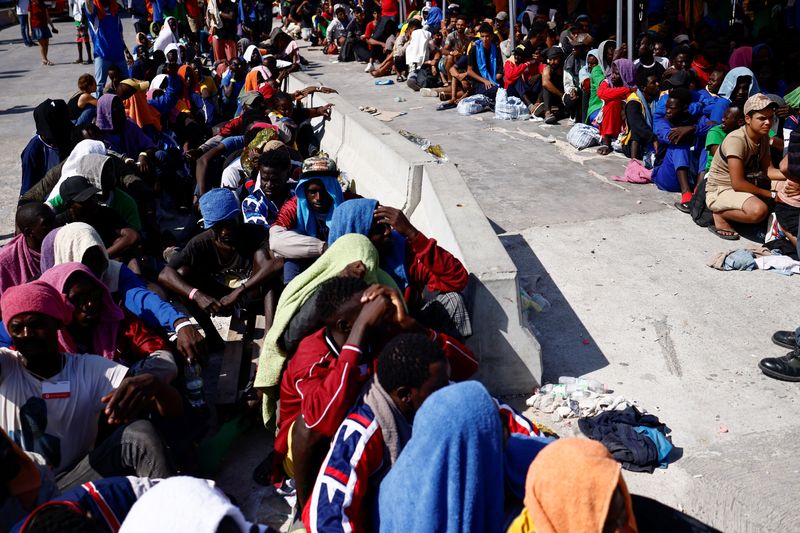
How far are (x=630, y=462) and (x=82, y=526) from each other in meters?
2.73

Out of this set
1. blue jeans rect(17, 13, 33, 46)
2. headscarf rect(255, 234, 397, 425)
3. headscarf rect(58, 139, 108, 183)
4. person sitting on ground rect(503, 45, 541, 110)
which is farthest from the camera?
blue jeans rect(17, 13, 33, 46)

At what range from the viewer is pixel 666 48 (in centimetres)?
1227

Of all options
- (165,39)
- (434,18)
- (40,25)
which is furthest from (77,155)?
(40,25)

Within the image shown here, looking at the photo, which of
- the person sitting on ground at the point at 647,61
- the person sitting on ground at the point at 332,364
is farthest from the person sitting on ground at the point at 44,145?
the person sitting on ground at the point at 647,61

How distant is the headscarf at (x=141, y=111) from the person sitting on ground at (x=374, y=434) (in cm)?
754

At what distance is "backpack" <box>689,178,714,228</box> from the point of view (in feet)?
24.2

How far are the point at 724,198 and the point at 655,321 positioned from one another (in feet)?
6.90

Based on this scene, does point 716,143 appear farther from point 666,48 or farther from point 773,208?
point 666,48

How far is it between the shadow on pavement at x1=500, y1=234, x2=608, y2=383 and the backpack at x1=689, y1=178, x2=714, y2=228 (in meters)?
1.86


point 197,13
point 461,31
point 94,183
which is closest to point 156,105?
point 94,183

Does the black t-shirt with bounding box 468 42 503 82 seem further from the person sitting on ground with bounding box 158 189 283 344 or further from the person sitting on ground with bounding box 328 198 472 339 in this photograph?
the person sitting on ground with bounding box 328 198 472 339

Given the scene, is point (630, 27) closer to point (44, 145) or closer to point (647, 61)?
point (647, 61)

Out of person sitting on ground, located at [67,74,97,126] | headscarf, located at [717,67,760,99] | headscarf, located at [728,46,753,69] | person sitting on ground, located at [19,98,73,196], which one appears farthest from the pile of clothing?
headscarf, located at [728,46,753,69]

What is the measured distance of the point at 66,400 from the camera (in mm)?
3650
